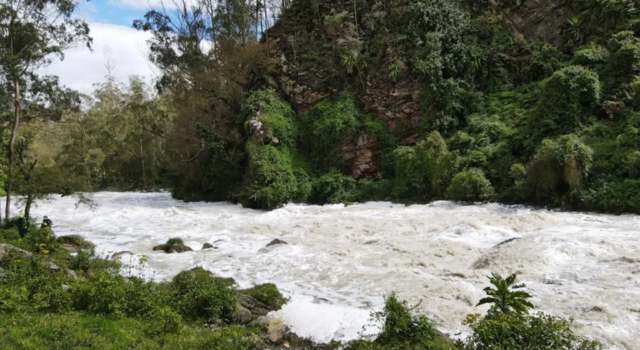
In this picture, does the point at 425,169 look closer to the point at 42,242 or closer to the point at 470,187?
the point at 470,187

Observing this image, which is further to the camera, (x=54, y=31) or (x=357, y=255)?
(x=54, y=31)

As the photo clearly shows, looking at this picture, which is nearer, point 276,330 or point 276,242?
point 276,330

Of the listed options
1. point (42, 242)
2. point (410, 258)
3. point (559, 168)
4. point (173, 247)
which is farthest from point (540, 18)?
point (42, 242)

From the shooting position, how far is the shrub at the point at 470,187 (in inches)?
692

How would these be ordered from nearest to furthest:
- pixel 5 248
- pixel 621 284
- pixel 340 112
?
pixel 621 284, pixel 5 248, pixel 340 112

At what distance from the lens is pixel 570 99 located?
18109 mm

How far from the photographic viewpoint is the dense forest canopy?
50.6 ft

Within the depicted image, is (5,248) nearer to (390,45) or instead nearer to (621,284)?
(621,284)

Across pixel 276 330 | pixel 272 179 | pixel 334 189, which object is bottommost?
pixel 276 330

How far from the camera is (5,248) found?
9.01 meters

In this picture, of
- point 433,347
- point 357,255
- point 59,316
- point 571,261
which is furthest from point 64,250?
point 571,261

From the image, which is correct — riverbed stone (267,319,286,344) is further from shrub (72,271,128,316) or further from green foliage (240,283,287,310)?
shrub (72,271,128,316)

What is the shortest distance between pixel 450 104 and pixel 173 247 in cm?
1618

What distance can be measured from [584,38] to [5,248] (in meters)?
25.3
